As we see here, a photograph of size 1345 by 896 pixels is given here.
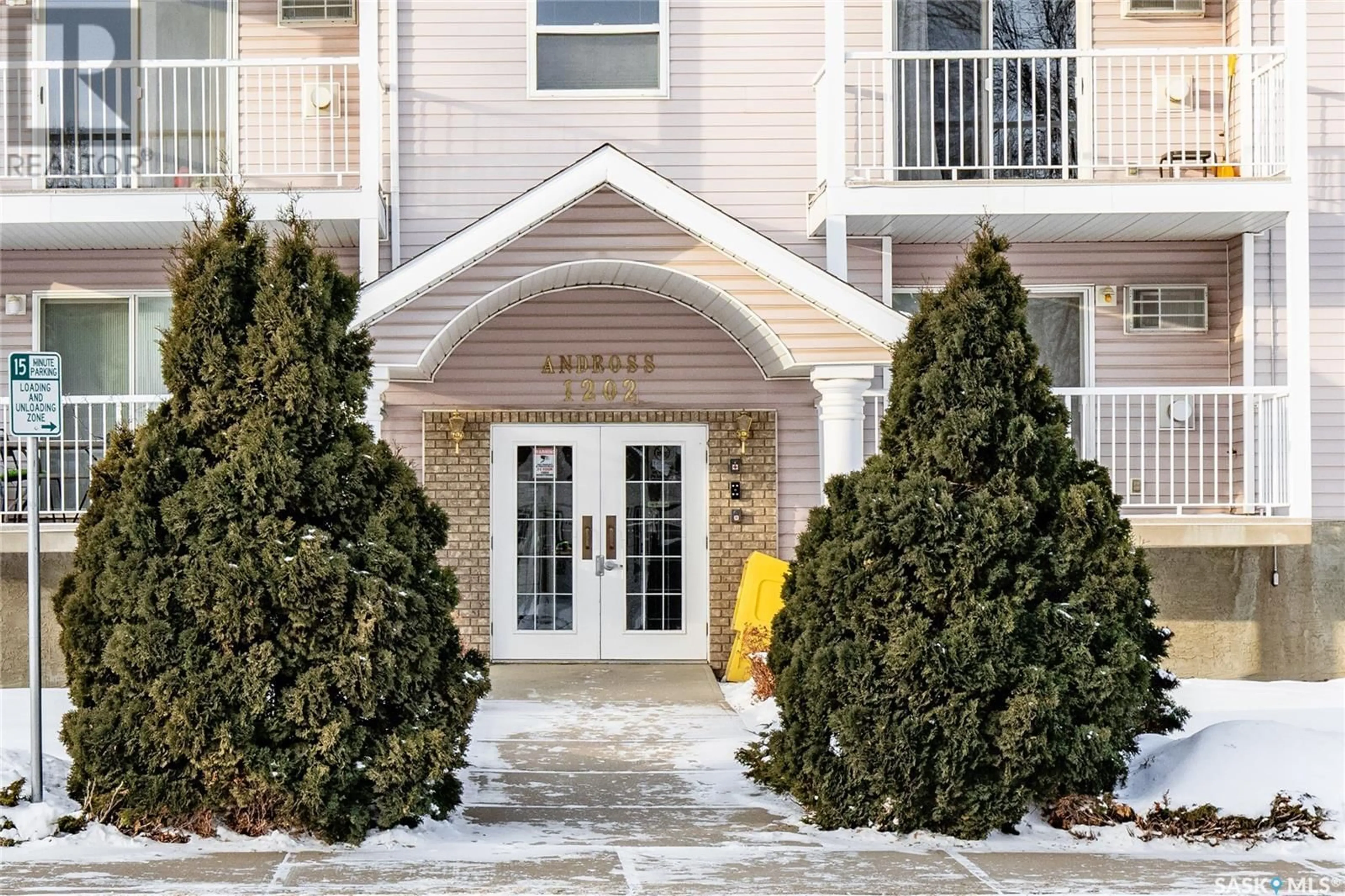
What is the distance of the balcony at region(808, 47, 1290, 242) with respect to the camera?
11.6 m

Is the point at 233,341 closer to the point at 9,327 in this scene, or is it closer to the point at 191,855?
the point at 191,855

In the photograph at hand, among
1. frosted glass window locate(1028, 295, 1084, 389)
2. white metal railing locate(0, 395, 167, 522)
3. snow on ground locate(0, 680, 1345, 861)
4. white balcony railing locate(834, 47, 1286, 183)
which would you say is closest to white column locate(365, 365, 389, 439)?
white metal railing locate(0, 395, 167, 522)

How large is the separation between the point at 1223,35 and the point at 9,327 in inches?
450

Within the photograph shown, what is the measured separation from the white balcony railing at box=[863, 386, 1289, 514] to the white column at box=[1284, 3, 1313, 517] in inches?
4.8

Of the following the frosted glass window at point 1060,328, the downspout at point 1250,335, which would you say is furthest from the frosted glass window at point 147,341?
the downspout at point 1250,335

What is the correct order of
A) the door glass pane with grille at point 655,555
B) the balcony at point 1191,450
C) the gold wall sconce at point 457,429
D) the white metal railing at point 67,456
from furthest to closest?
the door glass pane with grille at point 655,555 < the gold wall sconce at point 457,429 < the balcony at point 1191,450 < the white metal railing at point 67,456

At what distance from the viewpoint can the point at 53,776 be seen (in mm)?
7129

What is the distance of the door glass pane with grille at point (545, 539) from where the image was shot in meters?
13.0

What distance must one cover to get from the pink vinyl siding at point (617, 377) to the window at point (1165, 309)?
305 cm

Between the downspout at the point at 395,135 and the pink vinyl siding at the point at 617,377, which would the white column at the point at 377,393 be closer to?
the pink vinyl siding at the point at 617,377

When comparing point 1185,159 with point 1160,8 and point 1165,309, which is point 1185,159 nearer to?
point 1165,309

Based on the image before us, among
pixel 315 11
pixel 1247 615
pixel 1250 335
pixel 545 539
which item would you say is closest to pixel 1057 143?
pixel 1250 335

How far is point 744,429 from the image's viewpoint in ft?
42.0

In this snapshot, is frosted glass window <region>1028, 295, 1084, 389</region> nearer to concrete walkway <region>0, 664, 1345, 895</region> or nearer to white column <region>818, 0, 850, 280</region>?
white column <region>818, 0, 850, 280</region>
